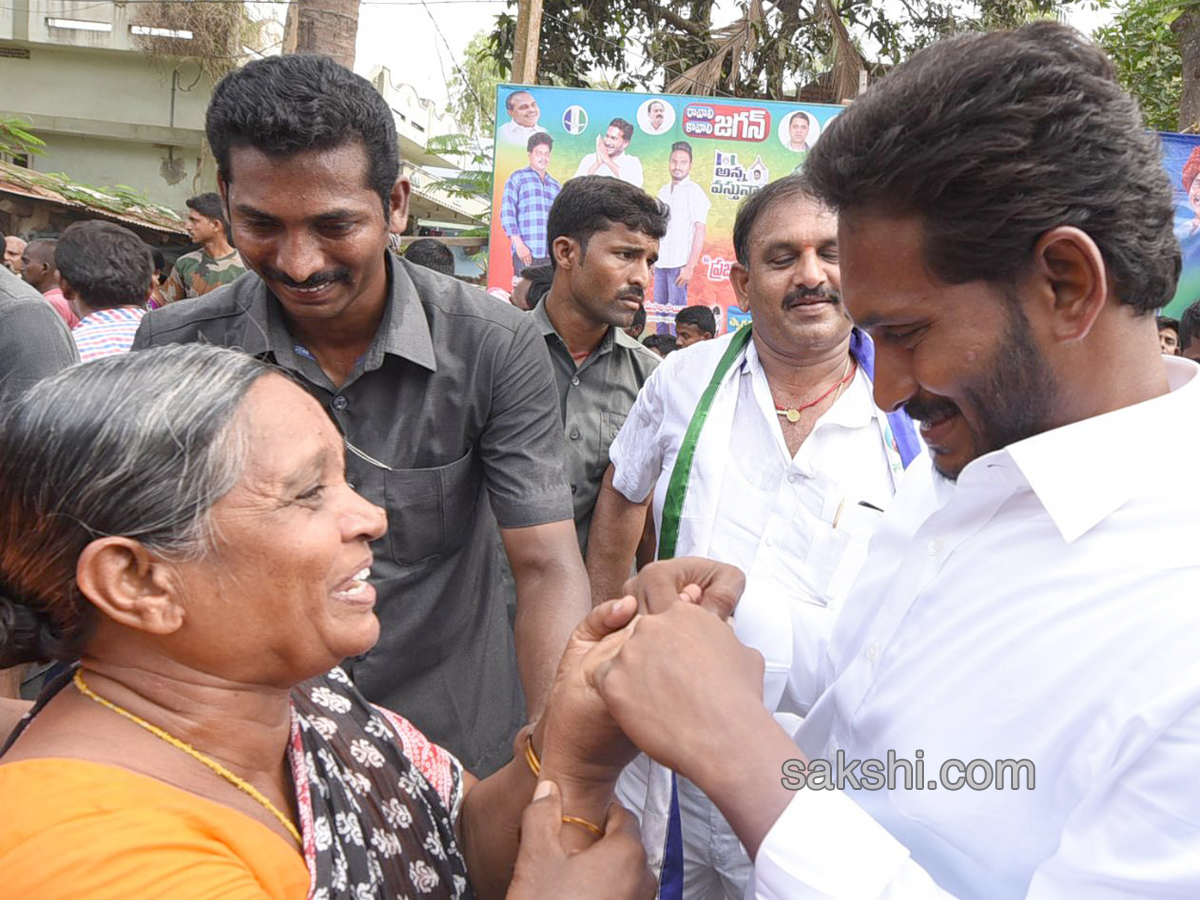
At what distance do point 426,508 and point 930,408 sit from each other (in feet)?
4.61

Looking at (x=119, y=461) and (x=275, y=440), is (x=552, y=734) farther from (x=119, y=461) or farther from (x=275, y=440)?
(x=119, y=461)

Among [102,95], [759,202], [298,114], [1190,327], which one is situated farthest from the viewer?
[102,95]

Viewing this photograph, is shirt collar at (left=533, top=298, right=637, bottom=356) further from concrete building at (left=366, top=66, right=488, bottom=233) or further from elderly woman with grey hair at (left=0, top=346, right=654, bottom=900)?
concrete building at (left=366, top=66, right=488, bottom=233)

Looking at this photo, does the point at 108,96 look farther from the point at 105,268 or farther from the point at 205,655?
the point at 205,655

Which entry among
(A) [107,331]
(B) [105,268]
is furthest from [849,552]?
(B) [105,268]

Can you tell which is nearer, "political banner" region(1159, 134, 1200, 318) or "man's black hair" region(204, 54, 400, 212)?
"man's black hair" region(204, 54, 400, 212)

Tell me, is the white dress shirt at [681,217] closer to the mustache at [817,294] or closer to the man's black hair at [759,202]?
the man's black hair at [759,202]

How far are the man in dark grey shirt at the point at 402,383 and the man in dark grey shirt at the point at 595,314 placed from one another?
125cm

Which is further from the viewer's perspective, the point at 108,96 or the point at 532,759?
the point at 108,96

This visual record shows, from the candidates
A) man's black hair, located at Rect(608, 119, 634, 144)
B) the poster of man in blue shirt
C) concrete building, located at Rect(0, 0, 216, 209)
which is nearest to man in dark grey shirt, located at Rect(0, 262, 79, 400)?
the poster of man in blue shirt

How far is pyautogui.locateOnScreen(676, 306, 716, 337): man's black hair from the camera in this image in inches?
309

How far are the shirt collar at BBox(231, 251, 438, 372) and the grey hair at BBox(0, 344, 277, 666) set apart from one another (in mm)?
955

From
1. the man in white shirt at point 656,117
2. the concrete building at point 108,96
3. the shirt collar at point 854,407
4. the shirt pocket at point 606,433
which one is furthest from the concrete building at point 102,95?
the shirt collar at point 854,407

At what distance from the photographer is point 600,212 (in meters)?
4.33
